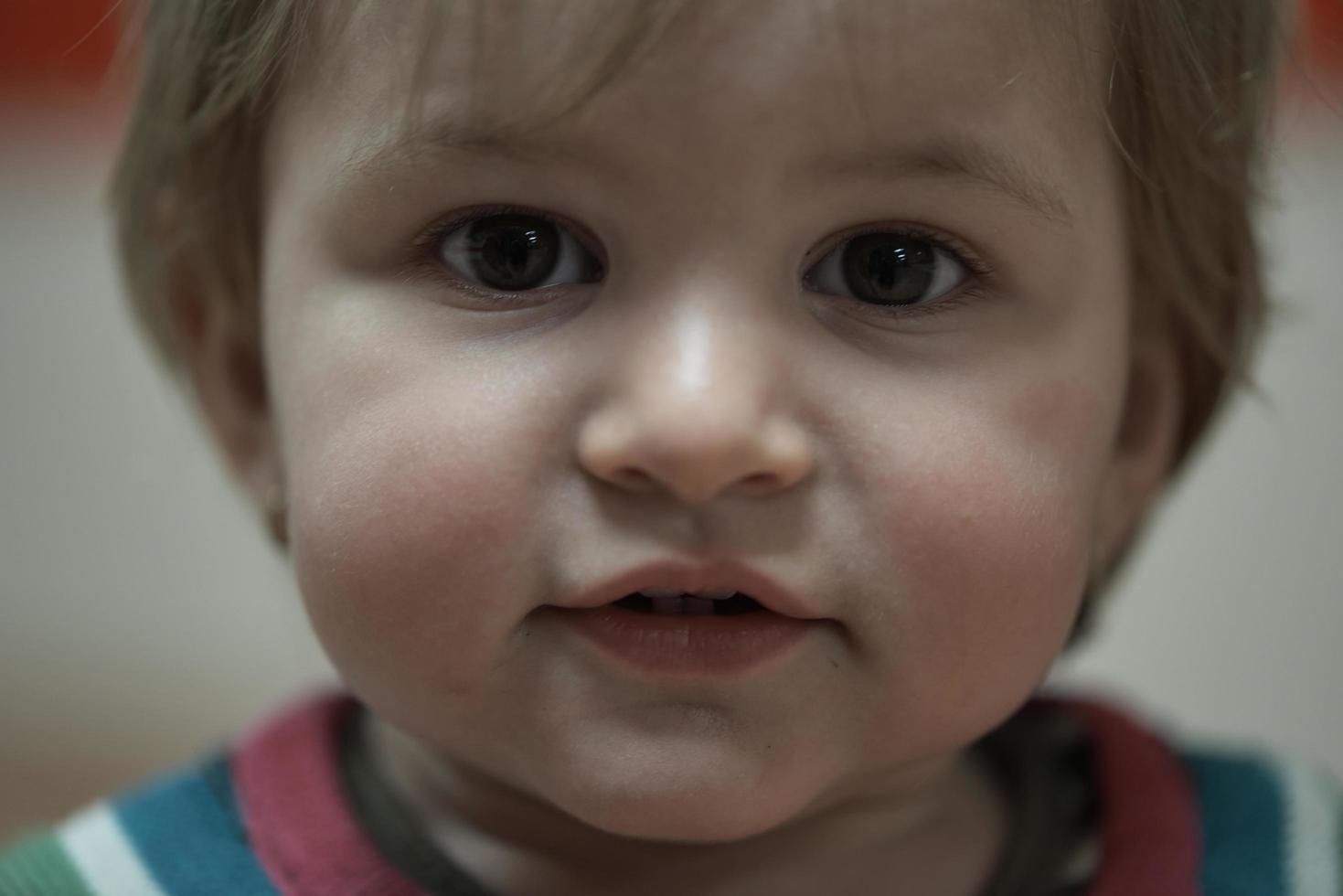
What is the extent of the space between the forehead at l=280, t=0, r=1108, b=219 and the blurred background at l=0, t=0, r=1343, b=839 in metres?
0.61

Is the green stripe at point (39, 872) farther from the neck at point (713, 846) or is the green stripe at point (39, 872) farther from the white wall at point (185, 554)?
the white wall at point (185, 554)

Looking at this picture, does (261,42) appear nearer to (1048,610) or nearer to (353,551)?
(353,551)

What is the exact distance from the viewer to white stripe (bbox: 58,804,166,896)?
23.8 inches

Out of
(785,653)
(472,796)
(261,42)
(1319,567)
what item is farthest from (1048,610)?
(1319,567)

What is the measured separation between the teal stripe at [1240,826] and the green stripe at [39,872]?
18.1 inches

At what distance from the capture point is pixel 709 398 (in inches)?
18.8

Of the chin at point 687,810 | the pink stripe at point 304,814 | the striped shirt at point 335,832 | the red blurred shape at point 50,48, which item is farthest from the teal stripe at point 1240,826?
the red blurred shape at point 50,48

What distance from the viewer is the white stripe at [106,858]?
1.99 ft

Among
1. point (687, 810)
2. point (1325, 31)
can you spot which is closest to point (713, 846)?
point (687, 810)

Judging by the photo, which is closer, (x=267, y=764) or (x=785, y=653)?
(x=785, y=653)

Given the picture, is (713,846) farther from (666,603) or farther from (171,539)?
(171,539)

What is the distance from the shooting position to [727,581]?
0.50 m

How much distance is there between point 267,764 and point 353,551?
18cm

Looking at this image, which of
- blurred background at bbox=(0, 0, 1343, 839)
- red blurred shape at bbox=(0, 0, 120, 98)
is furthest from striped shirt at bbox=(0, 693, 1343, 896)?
red blurred shape at bbox=(0, 0, 120, 98)
